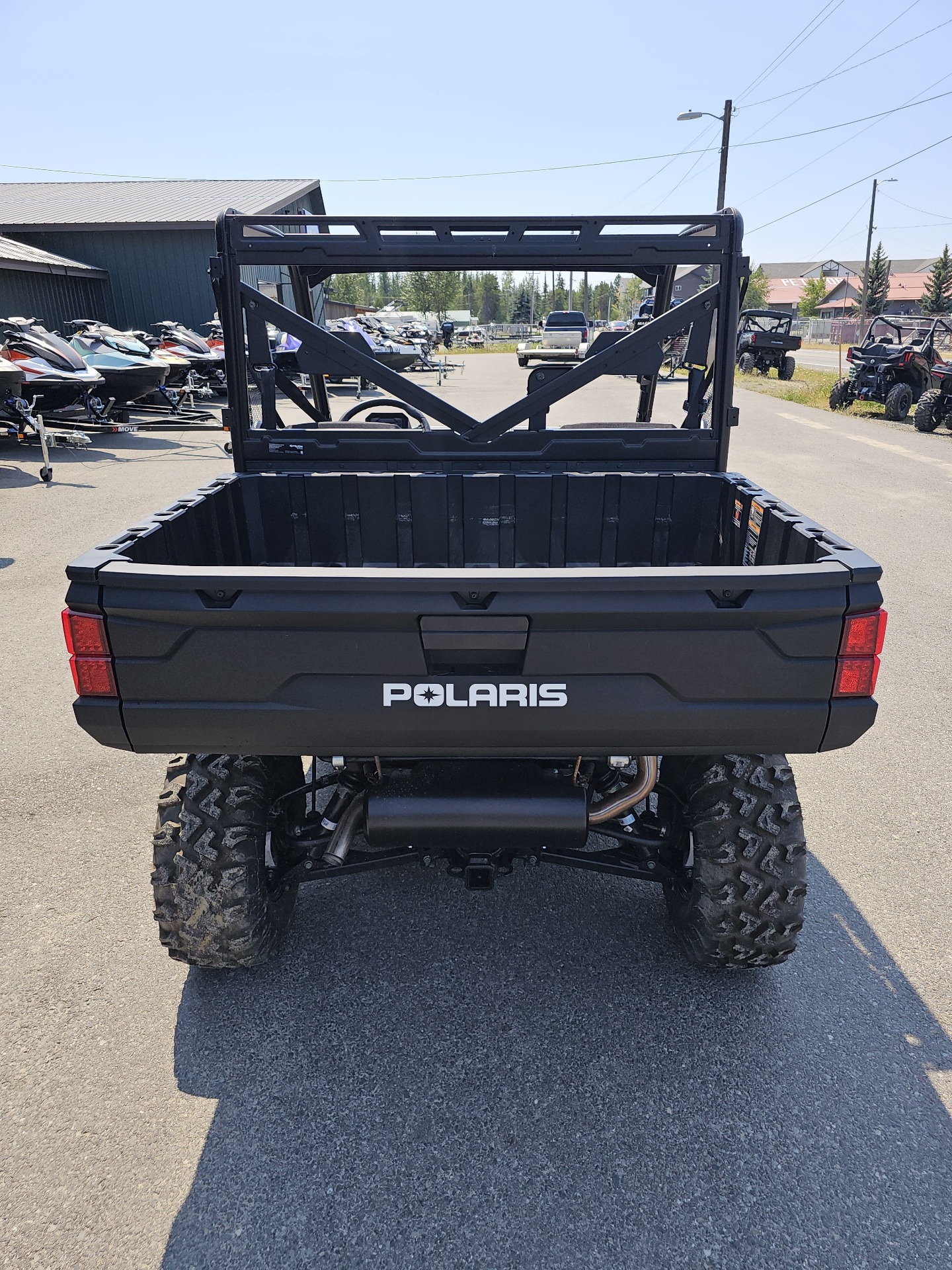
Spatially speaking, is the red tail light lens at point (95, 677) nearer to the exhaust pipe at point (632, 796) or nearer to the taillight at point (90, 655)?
the taillight at point (90, 655)

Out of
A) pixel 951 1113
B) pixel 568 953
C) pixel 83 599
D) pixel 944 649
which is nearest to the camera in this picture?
pixel 83 599

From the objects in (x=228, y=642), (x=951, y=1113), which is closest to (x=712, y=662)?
(x=228, y=642)

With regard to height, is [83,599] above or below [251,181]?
below

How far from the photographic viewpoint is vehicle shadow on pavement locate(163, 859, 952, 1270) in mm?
2051

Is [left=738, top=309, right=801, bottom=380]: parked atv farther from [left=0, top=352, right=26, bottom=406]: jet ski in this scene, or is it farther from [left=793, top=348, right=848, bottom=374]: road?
[left=0, top=352, right=26, bottom=406]: jet ski

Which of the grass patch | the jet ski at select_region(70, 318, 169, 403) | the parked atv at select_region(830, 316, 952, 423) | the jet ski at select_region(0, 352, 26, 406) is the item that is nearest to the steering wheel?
the jet ski at select_region(0, 352, 26, 406)

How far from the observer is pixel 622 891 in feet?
11.0

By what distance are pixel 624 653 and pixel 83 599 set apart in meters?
1.34

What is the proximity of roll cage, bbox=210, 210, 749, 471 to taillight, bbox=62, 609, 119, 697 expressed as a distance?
168cm

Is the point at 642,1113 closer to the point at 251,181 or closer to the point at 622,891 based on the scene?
the point at 622,891

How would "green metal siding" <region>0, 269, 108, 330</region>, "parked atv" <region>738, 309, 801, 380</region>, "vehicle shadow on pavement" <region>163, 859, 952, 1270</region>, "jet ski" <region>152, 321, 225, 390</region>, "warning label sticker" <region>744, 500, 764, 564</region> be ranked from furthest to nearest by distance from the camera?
"parked atv" <region>738, 309, 801, 380</region> < "green metal siding" <region>0, 269, 108, 330</region> < "jet ski" <region>152, 321, 225, 390</region> < "warning label sticker" <region>744, 500, 764, 564</region> < "vehicle shadow on pavement" <region>163, 859, 952, 1270</region>

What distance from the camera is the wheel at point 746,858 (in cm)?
259

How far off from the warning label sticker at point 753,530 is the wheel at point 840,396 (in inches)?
751

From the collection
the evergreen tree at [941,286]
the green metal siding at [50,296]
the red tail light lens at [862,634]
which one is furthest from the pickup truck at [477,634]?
the evergreen tree at [941,286]
